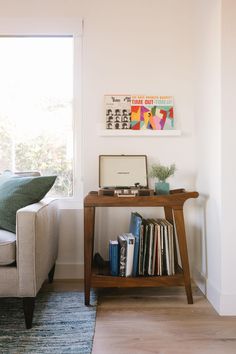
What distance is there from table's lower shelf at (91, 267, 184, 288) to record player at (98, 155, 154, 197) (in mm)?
604

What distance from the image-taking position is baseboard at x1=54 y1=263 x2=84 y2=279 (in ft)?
7.39

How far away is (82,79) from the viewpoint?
7.36 ft

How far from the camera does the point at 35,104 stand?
2.31 metres

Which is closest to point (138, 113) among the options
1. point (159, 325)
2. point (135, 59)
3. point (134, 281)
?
point (135, 59)

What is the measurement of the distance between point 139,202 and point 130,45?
4.17 feet

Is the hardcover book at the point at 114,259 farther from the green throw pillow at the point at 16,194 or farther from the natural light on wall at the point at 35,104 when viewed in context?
the natural light on wall at the point at 35,104

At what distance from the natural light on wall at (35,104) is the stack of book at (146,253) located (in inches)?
28.8

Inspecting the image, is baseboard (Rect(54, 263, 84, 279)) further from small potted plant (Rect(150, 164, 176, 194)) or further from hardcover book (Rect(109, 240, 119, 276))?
small potted plant (Rect(150, 164, 176, 194))

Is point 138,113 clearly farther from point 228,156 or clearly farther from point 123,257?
point 123,257

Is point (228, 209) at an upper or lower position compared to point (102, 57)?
lower

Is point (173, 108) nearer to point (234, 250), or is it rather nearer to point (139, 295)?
point (234, 250)

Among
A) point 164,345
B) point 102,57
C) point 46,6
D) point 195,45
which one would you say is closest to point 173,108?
point 195,45


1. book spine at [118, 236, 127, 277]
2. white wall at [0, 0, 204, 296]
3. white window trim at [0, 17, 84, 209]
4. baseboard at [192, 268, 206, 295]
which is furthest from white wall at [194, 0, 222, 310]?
white window trim at [0, 17, 84, 209]

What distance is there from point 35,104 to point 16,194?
0.92 meters
